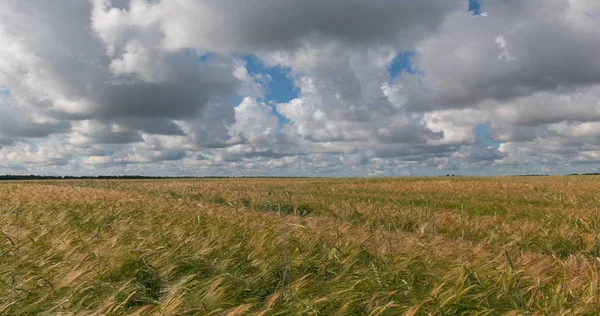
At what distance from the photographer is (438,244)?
568 cm

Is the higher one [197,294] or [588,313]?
[197,294]

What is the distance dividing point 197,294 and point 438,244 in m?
3.82

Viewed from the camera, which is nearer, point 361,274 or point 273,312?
point 273,312

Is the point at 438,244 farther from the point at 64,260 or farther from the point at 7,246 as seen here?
the point at 7,246

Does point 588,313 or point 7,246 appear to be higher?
point 7,246

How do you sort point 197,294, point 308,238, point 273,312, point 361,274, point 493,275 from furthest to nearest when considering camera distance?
1. point 308,238
2. point 493,275
3. point 361,274
4. point 197,294
5. point 273,312

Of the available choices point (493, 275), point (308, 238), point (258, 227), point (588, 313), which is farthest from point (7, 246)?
point (588, 313)

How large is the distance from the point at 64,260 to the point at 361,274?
114 inches

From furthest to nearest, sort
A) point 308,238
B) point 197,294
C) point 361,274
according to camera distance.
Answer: point 308,238 < point 361,274 < point 197,294

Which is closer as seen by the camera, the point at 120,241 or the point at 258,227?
A: the point at 120,241

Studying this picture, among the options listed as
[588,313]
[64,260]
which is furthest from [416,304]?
[64,260]

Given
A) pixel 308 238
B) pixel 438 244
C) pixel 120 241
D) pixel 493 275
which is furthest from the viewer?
pixel 438 244

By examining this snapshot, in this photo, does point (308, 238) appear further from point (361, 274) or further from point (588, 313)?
point (588, 313)

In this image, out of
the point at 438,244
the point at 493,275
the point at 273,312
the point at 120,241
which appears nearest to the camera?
the point at 273,312
